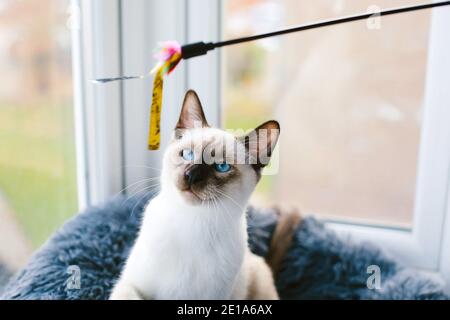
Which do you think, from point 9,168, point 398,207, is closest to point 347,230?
point 398,207

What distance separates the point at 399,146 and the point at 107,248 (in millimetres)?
835

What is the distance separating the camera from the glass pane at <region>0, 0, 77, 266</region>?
85cm

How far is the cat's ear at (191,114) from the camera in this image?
0.70 metres

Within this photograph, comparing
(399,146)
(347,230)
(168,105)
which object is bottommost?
(347,230)

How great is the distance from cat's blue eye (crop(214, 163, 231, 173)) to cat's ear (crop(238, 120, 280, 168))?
0.12 feet

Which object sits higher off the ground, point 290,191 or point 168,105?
point 168,105

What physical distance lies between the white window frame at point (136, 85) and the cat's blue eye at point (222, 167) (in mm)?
A: 149

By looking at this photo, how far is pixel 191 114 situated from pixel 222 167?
3.8 inches

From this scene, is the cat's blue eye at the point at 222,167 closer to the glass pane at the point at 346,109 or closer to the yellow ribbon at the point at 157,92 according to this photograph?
the yellow ribbon at the point at 157,92

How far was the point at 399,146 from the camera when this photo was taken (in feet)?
4.29

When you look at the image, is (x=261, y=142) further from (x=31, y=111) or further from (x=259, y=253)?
(x=259, y=253)

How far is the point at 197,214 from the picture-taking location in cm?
74

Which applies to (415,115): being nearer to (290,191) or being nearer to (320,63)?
(320,63)

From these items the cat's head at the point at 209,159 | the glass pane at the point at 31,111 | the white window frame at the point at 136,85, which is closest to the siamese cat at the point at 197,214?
the cat's head at the point at 209,159
